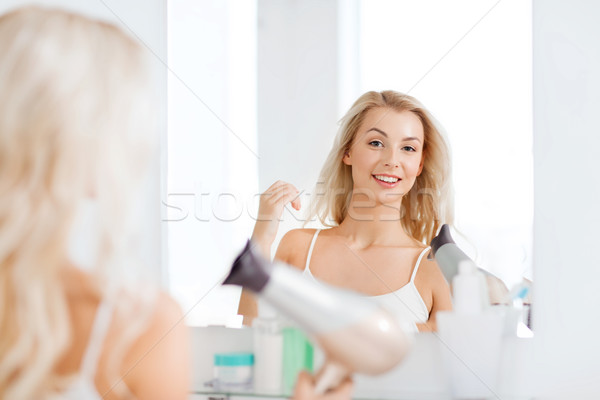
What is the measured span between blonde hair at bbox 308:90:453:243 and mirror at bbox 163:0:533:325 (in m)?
0.01

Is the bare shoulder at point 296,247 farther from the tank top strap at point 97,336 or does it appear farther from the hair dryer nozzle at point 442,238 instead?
the tank top strap at point 97,336

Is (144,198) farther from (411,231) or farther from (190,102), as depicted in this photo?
(411,231)

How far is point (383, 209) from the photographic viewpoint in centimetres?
99

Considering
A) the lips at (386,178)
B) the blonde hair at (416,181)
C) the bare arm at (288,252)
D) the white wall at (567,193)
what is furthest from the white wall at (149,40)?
the white wall at (567,193)

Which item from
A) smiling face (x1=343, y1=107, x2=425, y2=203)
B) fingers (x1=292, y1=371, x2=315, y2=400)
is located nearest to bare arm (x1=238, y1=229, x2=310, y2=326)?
smiling face (x1=343, y1=107, x2=425, y2=203)

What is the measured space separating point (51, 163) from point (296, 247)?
44 centimetres

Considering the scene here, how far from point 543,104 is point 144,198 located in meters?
0.68

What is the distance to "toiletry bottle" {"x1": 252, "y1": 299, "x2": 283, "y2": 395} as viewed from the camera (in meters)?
0.96

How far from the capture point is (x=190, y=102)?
109cm

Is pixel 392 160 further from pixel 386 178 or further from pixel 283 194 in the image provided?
pixel 283 194

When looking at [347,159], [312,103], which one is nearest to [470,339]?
[347,159]

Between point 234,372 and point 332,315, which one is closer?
point 332,315

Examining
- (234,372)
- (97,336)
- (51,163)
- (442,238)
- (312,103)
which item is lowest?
(234,372)

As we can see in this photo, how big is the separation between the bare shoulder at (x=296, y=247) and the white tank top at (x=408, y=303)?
0.45ft
